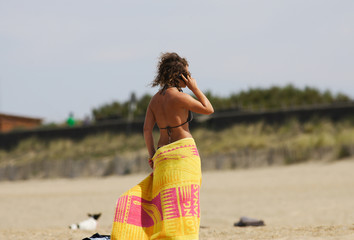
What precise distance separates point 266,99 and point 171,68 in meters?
30.8

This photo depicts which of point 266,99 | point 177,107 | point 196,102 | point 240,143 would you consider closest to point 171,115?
point 177,107

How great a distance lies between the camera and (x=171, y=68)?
17.1 feet

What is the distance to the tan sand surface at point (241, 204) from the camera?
7715 millimetres

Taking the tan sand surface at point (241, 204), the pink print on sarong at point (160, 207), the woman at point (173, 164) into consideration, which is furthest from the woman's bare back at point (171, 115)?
the tan sand surface at point (241, 204)

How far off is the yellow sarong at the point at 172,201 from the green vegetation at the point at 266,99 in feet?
84.1

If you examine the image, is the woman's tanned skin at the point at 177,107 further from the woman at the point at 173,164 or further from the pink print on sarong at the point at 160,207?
the pink print on sarong at the point at 160,207

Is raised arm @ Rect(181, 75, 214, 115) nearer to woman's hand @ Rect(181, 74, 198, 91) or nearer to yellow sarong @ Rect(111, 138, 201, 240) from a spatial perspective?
woman's hand @ Rect(181, 74, 198, 91)

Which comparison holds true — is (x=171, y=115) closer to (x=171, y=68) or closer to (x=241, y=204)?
(x=171, y=68)

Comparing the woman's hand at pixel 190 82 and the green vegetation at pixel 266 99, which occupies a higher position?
the green vegetation at pixel 266 99

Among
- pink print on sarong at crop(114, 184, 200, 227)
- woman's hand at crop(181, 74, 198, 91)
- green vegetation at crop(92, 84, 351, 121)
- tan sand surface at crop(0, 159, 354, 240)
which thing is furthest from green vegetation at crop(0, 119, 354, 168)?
woman's hand at crop(181, 74, 198, 91)

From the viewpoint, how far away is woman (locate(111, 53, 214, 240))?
516 cm

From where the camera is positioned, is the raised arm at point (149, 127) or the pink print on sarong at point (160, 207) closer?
the pink print on sarong at point (160, 207)

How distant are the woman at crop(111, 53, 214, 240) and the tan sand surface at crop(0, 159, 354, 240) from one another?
1.90 m

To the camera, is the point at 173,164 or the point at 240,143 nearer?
the point at 173,164
